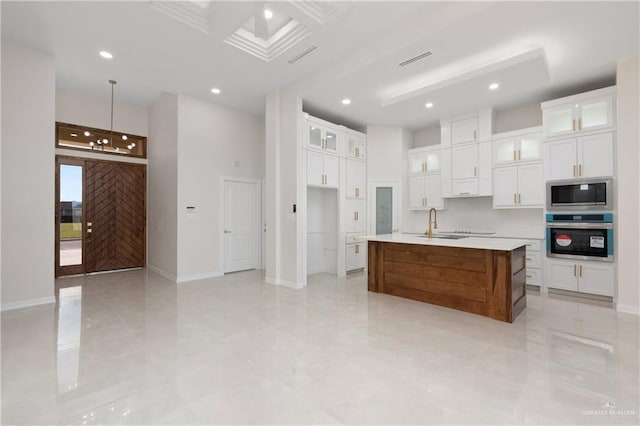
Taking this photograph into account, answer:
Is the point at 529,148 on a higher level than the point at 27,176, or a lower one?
higher

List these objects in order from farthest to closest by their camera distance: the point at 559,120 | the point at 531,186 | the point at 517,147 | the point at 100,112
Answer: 1. the point at 100,112
2. the point at 517,147
3. the point at 531,186
4. the point at 559,120

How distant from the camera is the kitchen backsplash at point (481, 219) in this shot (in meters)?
5.43

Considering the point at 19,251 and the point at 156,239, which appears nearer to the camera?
the point at 19,251

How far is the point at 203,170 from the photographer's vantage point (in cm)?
589

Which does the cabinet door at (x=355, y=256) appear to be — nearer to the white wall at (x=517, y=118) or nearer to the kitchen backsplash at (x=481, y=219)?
the kitchen backsplash at (x=481, y=219)

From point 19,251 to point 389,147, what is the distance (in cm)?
649

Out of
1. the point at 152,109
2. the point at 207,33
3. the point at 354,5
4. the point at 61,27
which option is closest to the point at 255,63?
the point at 207,33

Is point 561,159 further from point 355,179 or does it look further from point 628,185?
point 355,179

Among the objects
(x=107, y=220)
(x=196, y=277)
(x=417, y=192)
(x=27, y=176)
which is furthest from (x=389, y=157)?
(x=107, y=220)

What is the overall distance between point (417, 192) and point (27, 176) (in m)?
6.61

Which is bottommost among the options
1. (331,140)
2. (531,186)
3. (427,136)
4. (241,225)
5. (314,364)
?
(314,364)

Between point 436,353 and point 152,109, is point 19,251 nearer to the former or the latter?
point 152,109

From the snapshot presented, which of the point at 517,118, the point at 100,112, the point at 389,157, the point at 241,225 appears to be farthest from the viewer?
the point at 389,157

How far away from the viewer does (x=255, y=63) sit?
444 cm
